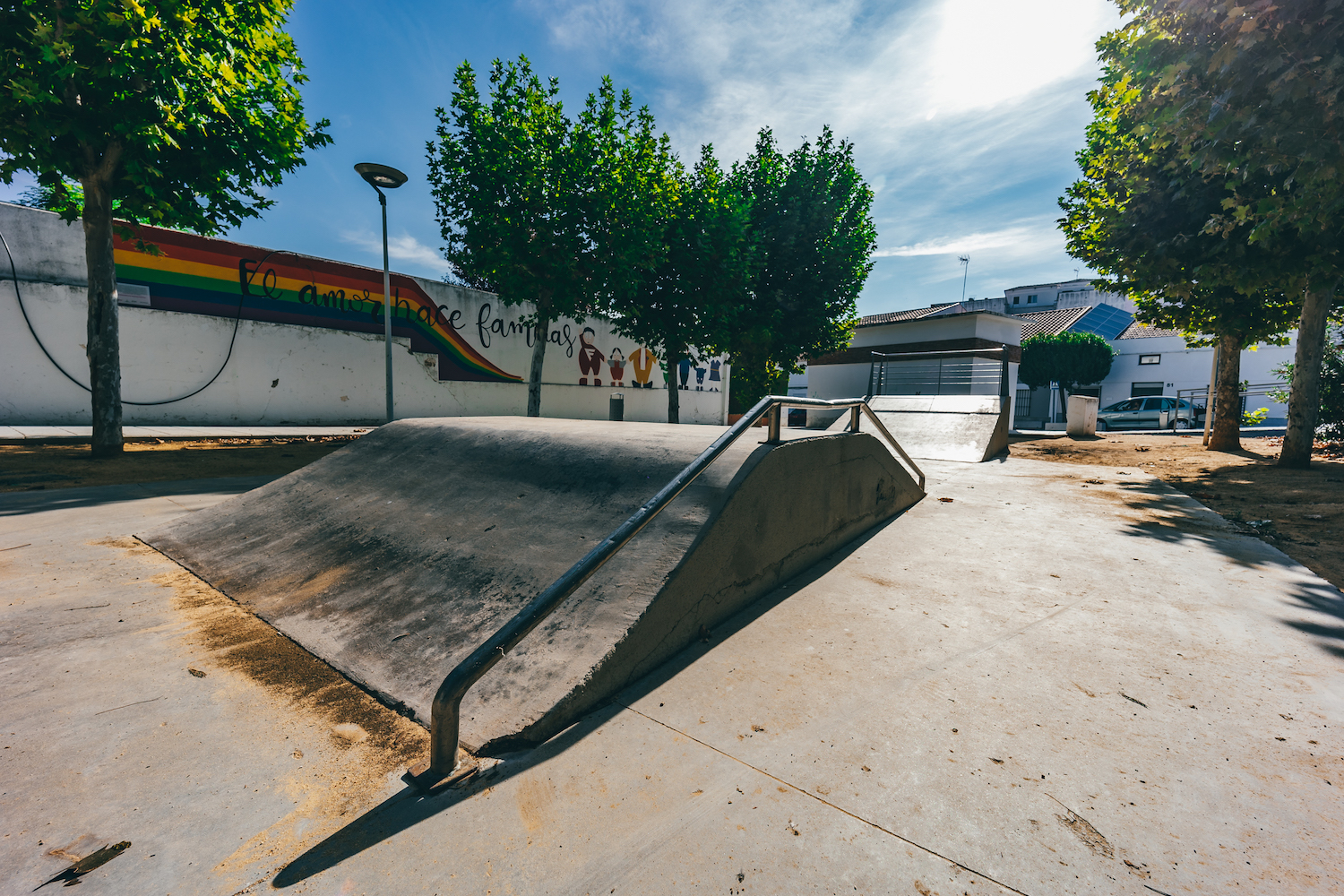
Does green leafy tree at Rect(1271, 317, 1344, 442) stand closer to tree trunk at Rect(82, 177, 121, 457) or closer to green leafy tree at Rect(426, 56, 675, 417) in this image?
green leafy tree at Rect(426, 56, 675, 417)

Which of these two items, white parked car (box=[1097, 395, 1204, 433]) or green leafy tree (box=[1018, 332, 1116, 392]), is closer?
white parked car (box=[1097, 395, 1204, 433])

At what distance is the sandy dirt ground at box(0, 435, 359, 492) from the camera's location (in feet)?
22.9

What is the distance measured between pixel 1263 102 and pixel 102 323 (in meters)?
15.3

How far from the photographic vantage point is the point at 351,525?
4238 millimetres

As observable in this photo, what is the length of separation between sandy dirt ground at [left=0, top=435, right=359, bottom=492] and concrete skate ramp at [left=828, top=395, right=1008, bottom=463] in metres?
9.26

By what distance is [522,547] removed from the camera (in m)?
3.31

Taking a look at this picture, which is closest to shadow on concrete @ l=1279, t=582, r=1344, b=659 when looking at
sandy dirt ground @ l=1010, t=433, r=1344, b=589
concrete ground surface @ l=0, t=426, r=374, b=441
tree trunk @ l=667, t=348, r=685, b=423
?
sandy dirt ground @ l=1010, t=433, r=1344, b=589

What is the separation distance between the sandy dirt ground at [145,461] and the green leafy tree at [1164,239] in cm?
1349

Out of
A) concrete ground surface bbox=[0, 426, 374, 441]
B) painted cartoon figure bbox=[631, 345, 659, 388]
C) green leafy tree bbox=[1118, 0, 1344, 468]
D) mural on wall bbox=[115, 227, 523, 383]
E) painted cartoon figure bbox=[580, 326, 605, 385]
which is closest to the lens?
green leafy tree bbox=[1118, 0, 1344, 468]

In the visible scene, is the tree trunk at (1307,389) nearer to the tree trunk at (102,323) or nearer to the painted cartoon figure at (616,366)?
the tree trunk at (102,323)

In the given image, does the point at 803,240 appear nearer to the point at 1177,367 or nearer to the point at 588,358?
the point at 588,358

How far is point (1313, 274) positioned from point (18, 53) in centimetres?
1711

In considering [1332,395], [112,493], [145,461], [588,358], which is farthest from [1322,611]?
[588,358]

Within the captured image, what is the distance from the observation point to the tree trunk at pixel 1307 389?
8.72 meters
